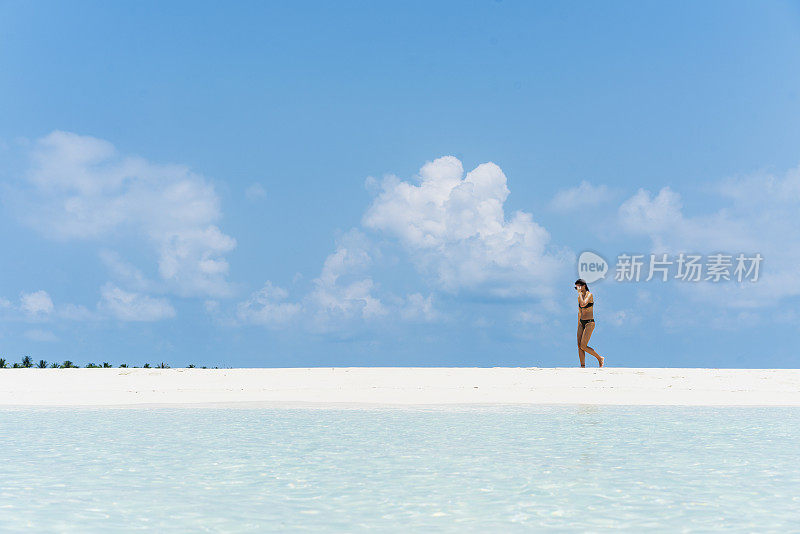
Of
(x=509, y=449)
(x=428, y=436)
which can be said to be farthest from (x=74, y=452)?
(x=509, y=449)

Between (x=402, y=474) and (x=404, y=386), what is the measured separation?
1401cm

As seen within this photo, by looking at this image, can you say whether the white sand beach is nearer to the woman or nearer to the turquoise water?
the woman

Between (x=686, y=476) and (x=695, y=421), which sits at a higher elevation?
(x=695, y=421)

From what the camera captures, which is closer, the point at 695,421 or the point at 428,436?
the point at 428,436

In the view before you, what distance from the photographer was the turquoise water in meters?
6.89

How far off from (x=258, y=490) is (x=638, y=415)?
10716 mm

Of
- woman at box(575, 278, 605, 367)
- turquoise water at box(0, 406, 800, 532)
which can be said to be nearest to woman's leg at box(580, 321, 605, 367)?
woman at box(575, 278, 605, 367)

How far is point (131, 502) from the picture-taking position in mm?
7574

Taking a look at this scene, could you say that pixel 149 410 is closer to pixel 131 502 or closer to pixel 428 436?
pixel 428 436

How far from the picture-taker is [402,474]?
891 cm

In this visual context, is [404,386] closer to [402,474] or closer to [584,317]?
[584,317]

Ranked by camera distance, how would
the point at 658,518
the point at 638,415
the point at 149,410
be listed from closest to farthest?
the point at 658,518, the point at 638,415, the point at 149,410

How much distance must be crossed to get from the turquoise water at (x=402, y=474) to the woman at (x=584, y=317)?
448 inches

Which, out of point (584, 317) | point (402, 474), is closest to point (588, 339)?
point (584, 317)
